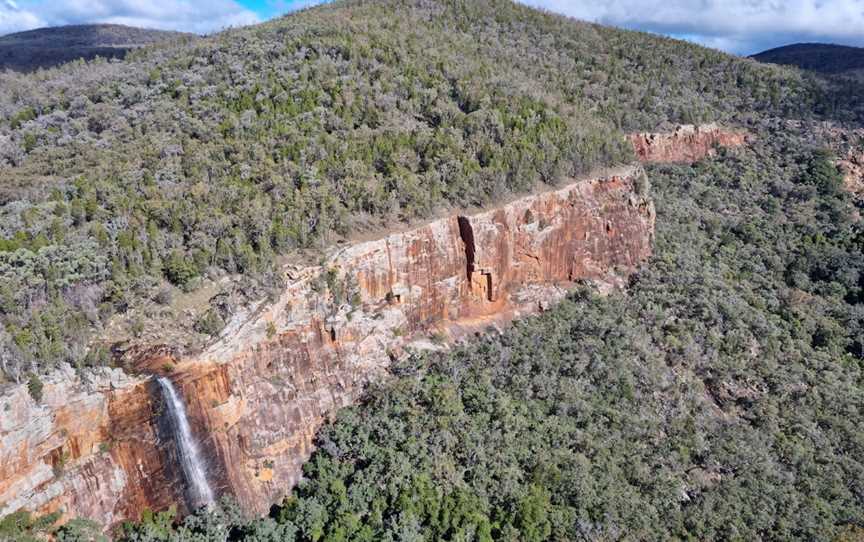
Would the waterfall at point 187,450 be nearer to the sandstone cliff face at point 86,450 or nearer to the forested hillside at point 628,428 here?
the sandstone cliff face at point 86,450

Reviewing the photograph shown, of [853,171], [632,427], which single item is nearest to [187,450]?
[632,427]

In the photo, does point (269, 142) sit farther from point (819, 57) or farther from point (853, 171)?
point (819, 57)

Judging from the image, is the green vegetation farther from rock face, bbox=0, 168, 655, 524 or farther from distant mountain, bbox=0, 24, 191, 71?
distant mountain, bbox=0, 24, 191, 71

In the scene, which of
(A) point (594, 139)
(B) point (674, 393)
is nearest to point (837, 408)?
(B) point (674, 393)

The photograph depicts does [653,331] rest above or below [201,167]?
below

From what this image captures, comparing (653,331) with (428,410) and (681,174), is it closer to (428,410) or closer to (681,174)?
(428,410)

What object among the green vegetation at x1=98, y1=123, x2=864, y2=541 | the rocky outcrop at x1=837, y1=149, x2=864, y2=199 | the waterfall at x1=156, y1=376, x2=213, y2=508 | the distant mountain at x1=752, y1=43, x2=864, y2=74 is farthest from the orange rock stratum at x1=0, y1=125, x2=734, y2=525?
the distant mountain at x1=752, y1=43, x2=864, y2=74

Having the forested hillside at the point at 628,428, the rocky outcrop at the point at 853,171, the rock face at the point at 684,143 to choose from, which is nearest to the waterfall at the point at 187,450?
the forested hillside at the point at 628,428
